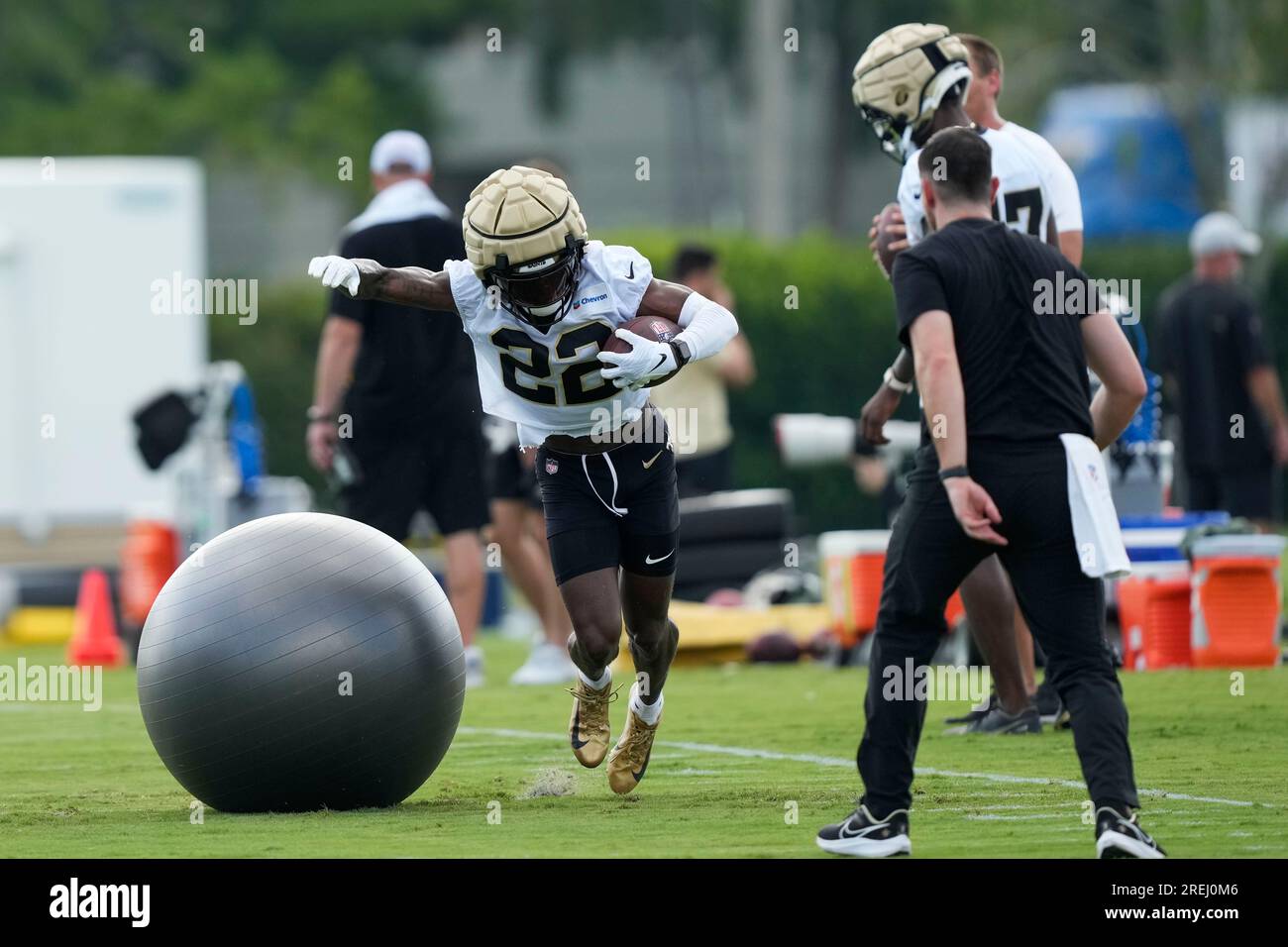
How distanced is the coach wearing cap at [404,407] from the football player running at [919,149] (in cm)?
351

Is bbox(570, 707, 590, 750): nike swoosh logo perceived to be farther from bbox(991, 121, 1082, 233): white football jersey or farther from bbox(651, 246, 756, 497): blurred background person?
bbox(651, 246, 756, 497): blurred background person

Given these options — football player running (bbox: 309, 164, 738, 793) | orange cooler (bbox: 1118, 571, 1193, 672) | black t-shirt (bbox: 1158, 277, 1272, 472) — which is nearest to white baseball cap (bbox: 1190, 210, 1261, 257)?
black t-shirt (bbox: 1158, 277, 1272, 472)

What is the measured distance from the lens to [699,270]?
53.5ft

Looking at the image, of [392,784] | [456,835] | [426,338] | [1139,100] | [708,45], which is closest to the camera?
[456,835]

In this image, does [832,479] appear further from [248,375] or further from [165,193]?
[165,193]

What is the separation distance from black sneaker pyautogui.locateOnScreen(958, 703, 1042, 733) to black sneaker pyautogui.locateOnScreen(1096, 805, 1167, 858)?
342 centimetres

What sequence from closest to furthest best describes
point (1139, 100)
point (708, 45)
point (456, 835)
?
point (456, 835) → point (1139, 100) → point (708, 45)

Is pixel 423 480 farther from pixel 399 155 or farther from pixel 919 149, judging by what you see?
pixel 919 149

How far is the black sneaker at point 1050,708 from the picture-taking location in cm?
1034

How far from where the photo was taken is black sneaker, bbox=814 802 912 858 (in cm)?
690

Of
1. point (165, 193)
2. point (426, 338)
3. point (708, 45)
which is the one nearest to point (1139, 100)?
point (708, 45)

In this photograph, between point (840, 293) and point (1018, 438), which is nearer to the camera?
point (1018, 438)

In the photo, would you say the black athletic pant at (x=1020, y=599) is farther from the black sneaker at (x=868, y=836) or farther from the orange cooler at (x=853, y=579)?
the orange cooler at (x=853, y=579)

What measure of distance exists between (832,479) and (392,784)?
19.3 m
